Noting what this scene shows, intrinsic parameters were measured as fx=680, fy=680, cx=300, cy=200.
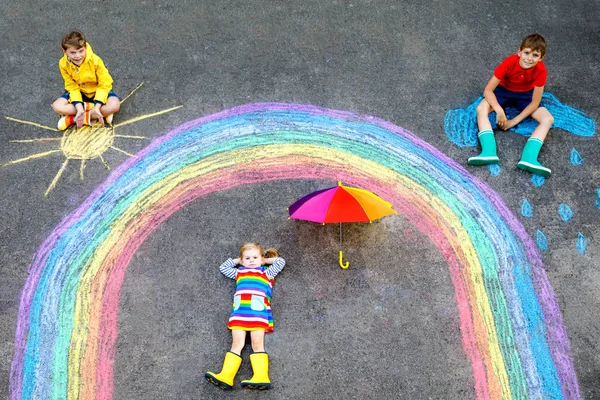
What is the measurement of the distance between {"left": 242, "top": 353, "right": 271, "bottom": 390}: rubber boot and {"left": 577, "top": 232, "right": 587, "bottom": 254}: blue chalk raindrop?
263cm

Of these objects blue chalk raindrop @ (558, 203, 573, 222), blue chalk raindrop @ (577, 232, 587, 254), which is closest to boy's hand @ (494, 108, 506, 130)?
blue chalk raindrop @ (558, 203, 573, 222)

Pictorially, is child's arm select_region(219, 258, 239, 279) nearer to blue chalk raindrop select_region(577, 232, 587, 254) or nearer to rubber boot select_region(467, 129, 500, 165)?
rubber boot select_region(467, 129, 500, 165)

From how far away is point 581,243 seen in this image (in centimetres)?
545

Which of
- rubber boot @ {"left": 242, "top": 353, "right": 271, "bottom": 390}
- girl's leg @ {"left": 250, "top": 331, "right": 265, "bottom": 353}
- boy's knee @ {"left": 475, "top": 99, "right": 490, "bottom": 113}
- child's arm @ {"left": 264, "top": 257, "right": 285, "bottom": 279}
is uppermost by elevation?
boy's knee @ {"left": 475, "top": 99, "right": 490, "bottom": 113}

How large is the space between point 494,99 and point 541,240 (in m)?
1.44

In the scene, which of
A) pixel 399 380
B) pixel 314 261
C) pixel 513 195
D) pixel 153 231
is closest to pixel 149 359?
pixel 153 231

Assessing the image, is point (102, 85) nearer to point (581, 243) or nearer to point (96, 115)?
point (96, 115)

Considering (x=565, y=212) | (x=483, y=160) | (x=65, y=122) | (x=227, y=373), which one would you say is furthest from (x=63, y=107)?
(x=565, y=212)

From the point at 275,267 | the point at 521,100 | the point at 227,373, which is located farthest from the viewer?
the point at 521,100

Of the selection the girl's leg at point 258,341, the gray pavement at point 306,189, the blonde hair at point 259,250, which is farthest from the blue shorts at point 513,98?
the girl's leg at point 258,341

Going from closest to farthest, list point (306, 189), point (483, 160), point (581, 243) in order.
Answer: point (581, 243), point (306, 189), point (483, 160)

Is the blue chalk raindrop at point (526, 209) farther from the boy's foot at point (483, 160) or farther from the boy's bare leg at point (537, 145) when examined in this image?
the boy's foot at point (483, 160)

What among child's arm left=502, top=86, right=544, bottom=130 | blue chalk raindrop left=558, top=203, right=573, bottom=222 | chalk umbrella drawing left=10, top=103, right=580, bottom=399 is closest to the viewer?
chalk umbrella drawing left=10, top=103, right=580, bottom=399

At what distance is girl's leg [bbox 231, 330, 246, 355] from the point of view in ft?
15.9
